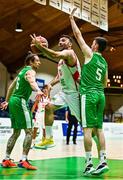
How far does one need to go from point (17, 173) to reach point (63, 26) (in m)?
20.3

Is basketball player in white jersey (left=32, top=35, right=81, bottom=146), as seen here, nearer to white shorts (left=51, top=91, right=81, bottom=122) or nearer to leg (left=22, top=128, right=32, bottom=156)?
white shorts (left=51, top=91, right=81, bottom=122)

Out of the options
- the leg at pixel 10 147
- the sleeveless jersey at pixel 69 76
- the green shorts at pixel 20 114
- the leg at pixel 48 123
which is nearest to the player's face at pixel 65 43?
the sleeveless jersey at pixel 69 76

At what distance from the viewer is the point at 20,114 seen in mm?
6973

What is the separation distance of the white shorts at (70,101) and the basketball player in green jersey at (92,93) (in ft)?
1.32

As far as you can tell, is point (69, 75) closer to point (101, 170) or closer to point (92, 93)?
point (92, 93)

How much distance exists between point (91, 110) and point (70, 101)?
2.60ft

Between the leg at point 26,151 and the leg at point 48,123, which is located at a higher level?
the leg at point 48,123

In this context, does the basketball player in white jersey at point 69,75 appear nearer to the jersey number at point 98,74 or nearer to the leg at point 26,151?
the jersey number at point 98,74

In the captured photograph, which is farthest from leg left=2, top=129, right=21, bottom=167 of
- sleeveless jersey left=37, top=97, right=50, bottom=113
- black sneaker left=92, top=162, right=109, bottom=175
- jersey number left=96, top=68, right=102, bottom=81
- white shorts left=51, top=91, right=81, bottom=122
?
jersey number left=96, top=68, right=102, bottom=81

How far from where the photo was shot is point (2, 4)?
2023 centimetres

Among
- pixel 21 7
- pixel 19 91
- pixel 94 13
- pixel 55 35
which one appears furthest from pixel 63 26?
pixel 19 91

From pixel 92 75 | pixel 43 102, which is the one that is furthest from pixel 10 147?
pixel 43 102

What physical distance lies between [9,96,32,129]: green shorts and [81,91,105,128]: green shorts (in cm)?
121

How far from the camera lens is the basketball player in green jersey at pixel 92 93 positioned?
6.06 meters
